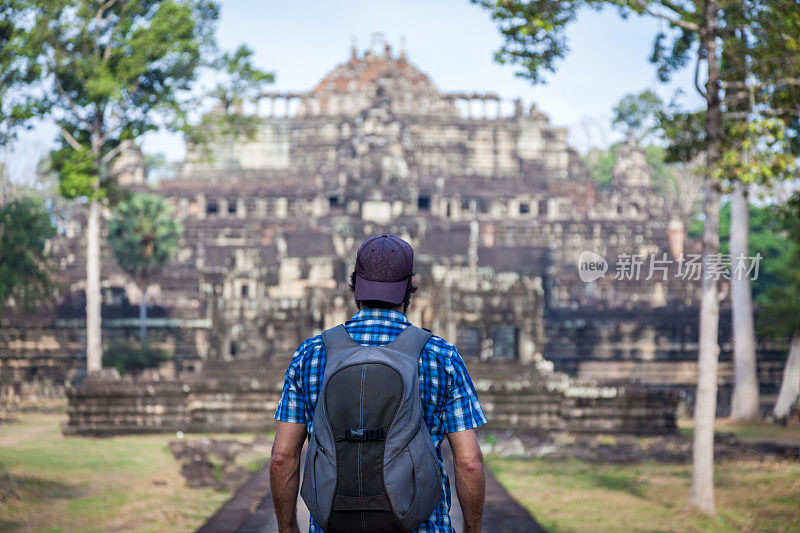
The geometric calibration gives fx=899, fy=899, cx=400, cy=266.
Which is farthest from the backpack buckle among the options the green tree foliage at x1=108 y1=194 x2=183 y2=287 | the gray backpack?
the green tree foliage at x1=108 y1=194 x2=183 y2=287

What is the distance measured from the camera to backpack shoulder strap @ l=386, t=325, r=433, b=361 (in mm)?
3291

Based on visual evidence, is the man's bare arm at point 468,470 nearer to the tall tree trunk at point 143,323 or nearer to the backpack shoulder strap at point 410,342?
the backpack shoulder strap at point 410,342

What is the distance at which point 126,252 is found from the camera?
1107 inches

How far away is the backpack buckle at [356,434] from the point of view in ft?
10.3

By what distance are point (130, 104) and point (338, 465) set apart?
19.0 metres

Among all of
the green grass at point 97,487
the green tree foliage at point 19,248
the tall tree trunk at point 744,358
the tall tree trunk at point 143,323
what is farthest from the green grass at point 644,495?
the tall tree trunk at point 143,323

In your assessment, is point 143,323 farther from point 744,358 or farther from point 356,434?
point 356,434

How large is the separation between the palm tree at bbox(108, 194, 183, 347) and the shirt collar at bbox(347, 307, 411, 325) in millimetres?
25341

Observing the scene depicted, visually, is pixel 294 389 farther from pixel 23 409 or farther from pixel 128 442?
pixel 23 409

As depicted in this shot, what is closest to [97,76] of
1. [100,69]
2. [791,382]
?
[100,69]

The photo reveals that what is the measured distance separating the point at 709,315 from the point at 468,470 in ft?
24.5

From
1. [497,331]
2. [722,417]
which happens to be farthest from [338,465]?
[497,331]

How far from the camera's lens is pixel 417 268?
2327cm

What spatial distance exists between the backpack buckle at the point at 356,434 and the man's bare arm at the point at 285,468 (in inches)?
16.4
